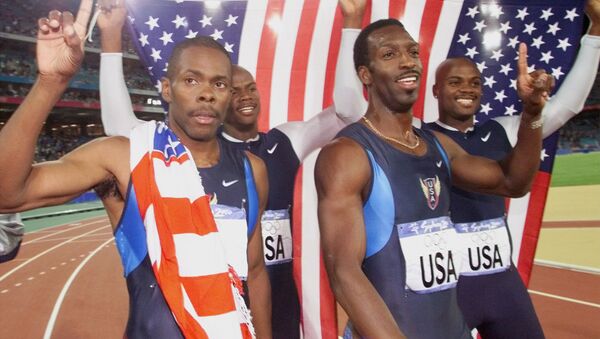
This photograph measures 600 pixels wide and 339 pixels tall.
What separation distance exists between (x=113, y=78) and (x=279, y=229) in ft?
3.74

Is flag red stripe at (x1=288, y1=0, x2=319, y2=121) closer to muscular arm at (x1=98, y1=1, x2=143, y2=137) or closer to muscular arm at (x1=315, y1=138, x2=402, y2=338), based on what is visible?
muscular arm at (x1=98, y1=1, x2=143, y2=137)

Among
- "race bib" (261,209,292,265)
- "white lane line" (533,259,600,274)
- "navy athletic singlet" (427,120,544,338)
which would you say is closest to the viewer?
"navy athletic singlet" (427,120,544,338)

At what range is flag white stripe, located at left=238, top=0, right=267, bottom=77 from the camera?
3.19m

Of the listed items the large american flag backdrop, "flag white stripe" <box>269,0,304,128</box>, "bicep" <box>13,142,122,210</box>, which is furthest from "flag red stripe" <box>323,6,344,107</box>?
"bicep" <box>13,142,122,210</box>

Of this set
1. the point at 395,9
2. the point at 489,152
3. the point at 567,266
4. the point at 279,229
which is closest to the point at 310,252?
the point at 279,229

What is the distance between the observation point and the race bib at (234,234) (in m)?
1.81

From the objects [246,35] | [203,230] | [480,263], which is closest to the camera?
[203,230]

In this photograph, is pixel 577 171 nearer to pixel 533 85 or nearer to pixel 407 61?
pixel 533 85

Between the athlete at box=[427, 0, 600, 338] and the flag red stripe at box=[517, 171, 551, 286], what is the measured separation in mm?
442

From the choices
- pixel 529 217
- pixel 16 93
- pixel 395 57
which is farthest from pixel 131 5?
pixel 16 93

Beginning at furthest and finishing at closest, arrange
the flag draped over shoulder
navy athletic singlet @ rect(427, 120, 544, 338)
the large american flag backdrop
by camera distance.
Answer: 1. the large american flag backdrop
2. navy athletic singlet @ rect(427, 120, 544, 338)
3. the flag draped over shoulder

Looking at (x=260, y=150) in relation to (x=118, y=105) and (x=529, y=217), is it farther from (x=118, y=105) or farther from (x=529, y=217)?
(x=529, y=217)

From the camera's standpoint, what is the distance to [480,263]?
2.55 m

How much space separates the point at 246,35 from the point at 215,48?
4.76ft
